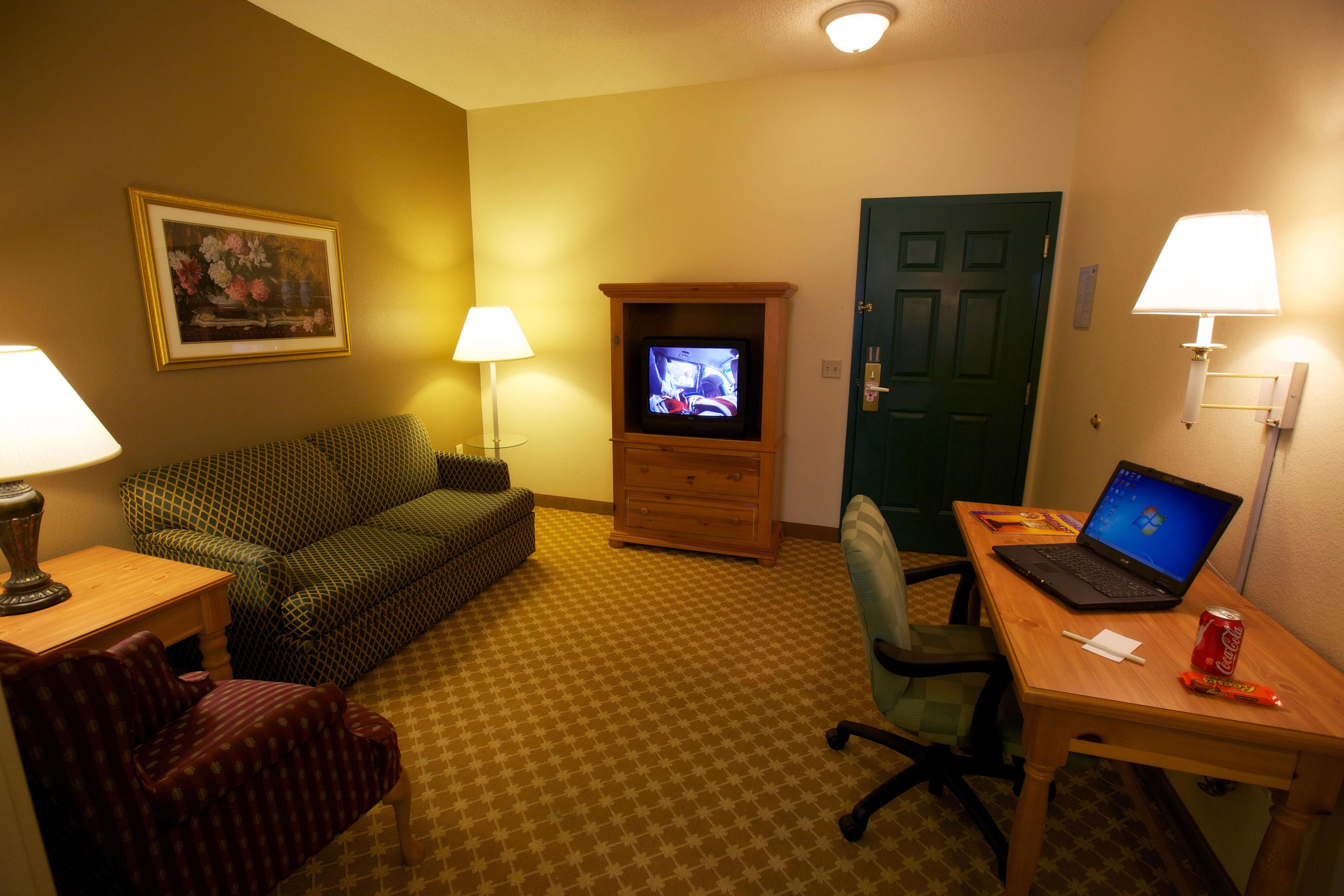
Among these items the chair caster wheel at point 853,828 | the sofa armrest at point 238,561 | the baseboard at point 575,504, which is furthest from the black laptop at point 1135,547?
the baseboard at point 575,504

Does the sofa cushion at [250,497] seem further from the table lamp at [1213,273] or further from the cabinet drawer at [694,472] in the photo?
the table lamp at [1213,273]

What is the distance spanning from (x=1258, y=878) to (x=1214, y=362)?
1.40m

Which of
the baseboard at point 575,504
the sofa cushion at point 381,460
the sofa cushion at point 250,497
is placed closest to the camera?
the sofa cushion at point 250,497

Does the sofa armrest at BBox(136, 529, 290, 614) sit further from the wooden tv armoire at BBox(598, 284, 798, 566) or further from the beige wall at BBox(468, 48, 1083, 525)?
the beige wall at BBox(468, 48, 1083, 525)

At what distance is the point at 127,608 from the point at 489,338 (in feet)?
7.49

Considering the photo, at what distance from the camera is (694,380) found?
3.64 meters

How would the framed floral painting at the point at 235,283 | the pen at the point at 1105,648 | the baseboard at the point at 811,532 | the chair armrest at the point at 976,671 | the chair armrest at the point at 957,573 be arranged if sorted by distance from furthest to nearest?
1. the baseboard at the point at 811,532
2. the framed floral painting at the point at 235,283
3. the chair armrest at the point at 957,573
4. the chair armrest at the point at 976,671
5. the pen at the point at 1105,648

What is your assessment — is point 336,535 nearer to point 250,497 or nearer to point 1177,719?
point 250,497

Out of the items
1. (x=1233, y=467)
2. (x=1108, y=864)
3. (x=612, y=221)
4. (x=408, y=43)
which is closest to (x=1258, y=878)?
(x=1108, y=864)

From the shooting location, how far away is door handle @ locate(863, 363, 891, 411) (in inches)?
147

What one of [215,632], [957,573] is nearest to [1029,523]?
[957,573]

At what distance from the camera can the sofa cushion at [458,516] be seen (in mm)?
3049

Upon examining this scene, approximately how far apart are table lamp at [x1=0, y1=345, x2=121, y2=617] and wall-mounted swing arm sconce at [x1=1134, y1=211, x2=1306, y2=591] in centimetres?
299

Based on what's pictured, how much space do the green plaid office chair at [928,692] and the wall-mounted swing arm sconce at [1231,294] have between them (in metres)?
0.78
